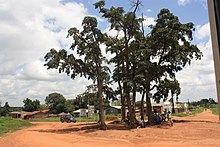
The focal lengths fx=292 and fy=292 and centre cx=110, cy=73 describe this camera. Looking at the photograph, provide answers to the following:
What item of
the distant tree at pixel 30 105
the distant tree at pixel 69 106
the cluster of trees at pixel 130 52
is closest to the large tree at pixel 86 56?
the cluster of trees at pixel 130 52

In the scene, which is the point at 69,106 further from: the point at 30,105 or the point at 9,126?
the point at 9,126

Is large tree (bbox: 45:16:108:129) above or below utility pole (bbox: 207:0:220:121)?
above

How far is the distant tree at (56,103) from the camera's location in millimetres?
81562

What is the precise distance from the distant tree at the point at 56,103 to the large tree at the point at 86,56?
188ft

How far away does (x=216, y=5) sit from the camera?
1.32 metres

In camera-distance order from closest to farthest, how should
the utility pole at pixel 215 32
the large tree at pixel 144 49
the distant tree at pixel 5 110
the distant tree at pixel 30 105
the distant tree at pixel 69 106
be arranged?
the utility pole at pixel 215 32
the large tree at pixel 144 49
the distant tree at pixel 69 106
the distant tree at pixel 5 110
the distant tree at pixel 30 105

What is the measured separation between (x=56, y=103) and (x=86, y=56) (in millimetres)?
62275

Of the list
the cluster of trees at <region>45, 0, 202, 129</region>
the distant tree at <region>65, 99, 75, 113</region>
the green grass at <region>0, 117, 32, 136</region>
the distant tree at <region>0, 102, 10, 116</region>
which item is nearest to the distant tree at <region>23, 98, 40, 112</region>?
the distant tree at <region>0, 102, 10, 116</region>

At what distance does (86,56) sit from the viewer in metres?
25.2

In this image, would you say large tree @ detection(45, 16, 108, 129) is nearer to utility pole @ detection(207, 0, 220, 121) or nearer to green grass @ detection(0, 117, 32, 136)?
green grass @ detection(0, 117, 32, 136)

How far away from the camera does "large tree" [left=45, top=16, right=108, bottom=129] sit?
24.6 meters

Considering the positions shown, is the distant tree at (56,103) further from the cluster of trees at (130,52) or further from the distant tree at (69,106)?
the cluster of trees at (130,52)

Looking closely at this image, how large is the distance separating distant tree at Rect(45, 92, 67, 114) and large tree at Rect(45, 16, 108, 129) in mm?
57187

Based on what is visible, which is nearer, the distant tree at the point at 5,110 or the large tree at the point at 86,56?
the large tree at the point at 86,56
